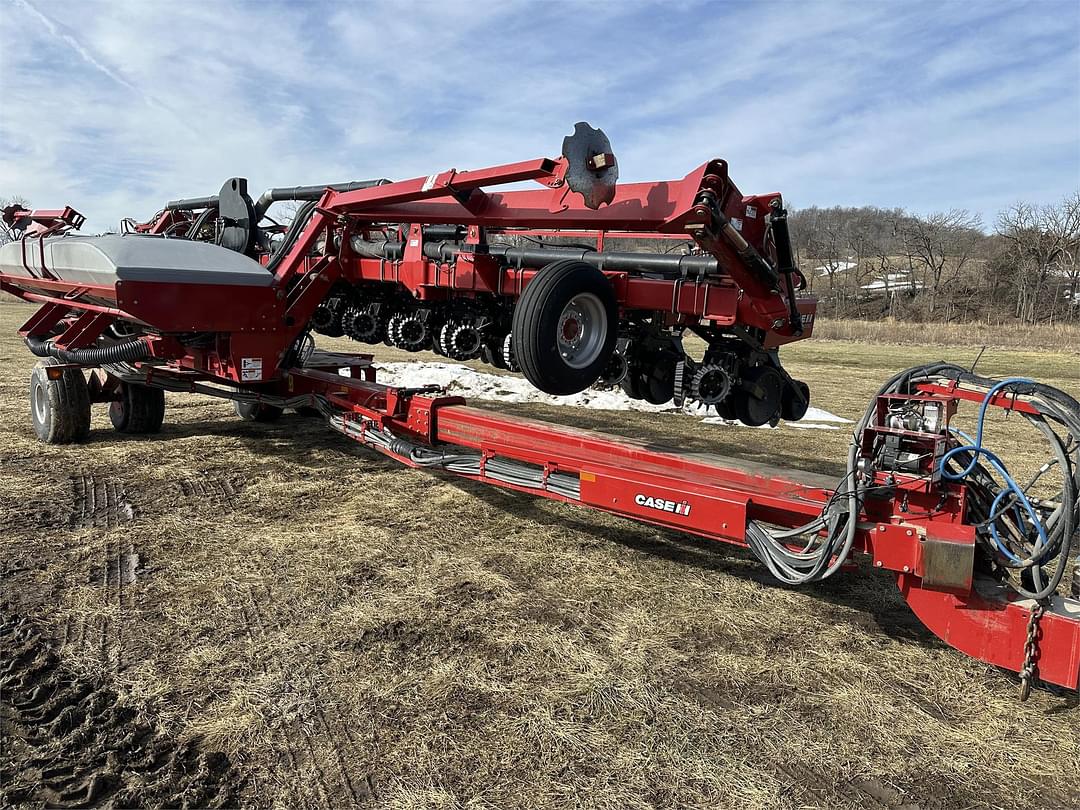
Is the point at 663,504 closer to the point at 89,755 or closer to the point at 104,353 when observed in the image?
the point at 89,755

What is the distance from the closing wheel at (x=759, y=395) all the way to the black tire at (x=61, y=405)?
5986 mm

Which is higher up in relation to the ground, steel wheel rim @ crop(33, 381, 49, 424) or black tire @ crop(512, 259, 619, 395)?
black tire @ crop(512, 259, 619, 395)

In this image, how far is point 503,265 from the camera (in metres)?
5.50

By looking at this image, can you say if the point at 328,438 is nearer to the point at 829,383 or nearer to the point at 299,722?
the point at 299,722

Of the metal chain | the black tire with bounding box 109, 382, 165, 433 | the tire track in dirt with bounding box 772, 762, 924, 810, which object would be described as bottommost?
the tire track in dirt with bounding box 772, 762, 924, 810

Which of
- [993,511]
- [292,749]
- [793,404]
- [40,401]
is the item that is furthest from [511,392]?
[292,749]

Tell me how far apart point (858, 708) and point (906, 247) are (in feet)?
164

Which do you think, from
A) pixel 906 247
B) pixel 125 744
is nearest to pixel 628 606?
pixel 125 744

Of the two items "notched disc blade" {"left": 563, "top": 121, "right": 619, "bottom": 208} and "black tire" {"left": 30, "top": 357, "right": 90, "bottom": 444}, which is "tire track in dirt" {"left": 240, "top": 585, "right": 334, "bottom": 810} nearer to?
"notched disc blade" {"left": 563, "top": 121, "right": 619, "bottom": 208}

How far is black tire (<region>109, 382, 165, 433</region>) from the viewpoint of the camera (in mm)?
7555

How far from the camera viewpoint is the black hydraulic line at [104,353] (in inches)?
241

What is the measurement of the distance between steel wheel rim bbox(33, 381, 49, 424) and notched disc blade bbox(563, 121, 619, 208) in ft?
19.5

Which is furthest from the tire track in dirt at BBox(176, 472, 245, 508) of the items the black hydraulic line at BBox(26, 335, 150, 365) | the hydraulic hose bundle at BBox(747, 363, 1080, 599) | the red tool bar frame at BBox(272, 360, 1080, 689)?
the hydraulic hose bundle at BBox(747, 363, 1080, 599)

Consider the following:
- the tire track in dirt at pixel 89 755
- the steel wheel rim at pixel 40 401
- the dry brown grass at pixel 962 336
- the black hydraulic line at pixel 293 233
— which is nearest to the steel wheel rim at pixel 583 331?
the tire track in dirt at pixel 89 755
